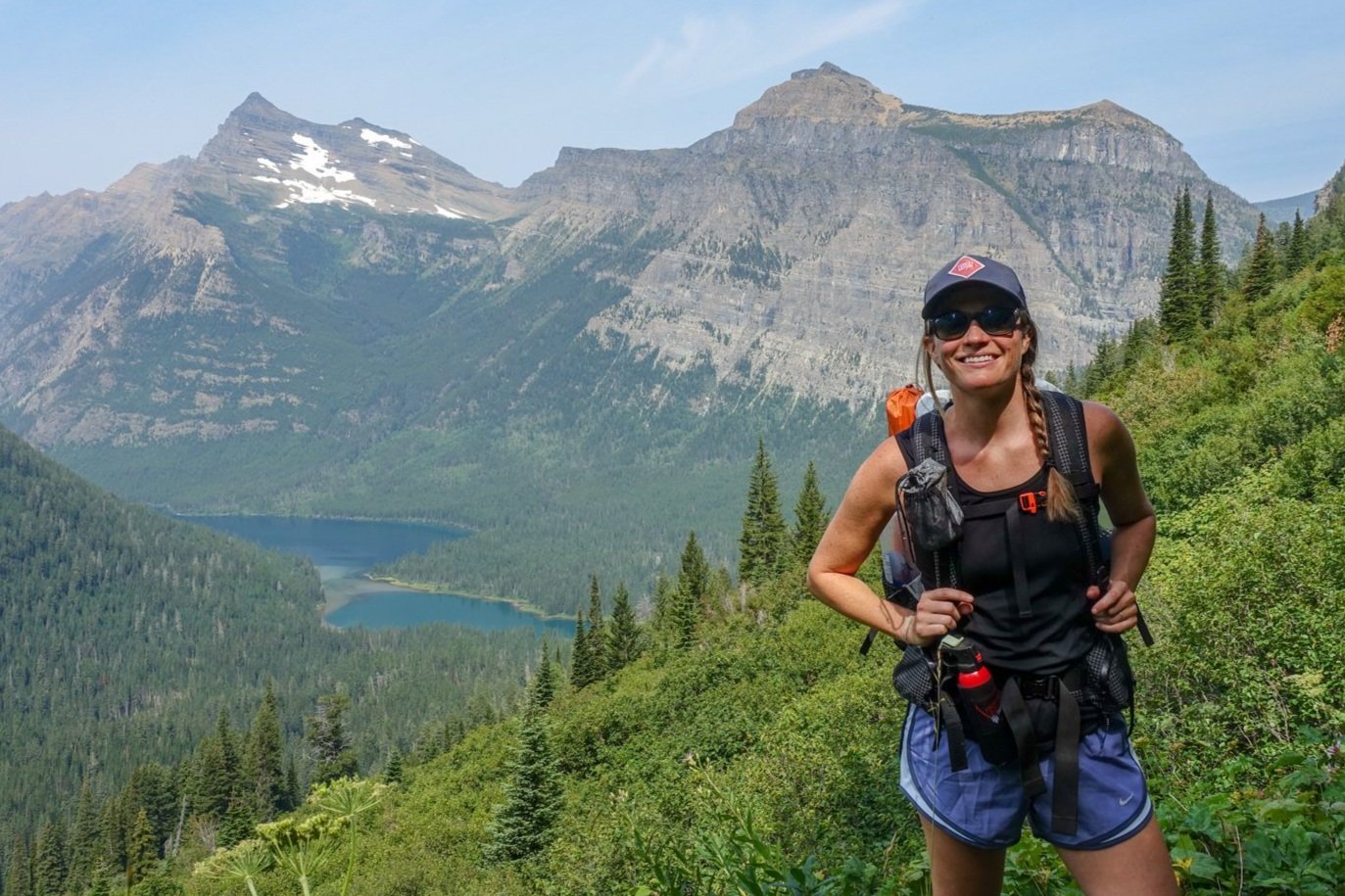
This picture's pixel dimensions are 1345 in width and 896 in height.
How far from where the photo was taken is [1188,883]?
175 inches

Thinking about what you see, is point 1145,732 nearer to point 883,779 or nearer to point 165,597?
point 883,779

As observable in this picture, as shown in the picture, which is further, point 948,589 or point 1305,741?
point 1305,741

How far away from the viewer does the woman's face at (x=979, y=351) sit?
3.25 meters

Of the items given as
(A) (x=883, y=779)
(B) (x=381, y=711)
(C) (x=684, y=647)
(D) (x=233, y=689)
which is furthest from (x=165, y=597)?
(A) (x=883, y=779)

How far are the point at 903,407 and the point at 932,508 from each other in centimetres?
85

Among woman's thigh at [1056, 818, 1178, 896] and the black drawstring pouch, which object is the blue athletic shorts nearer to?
woman's thigh at [1056, 818, 1178, 896]

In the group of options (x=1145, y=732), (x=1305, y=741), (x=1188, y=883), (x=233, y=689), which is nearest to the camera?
(x=1188, y=883)

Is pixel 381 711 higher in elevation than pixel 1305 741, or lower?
lower

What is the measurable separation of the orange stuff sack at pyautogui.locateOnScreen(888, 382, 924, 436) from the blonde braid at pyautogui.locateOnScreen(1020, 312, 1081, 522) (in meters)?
0.49

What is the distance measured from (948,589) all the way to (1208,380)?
35139 mm

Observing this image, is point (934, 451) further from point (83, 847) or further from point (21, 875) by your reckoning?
point (21, 875)

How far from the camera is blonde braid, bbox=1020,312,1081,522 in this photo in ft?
10.1

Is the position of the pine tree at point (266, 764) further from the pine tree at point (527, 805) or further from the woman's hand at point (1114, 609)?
the woman's hand at point (1114, 609)

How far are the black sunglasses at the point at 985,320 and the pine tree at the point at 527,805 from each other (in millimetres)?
23840
